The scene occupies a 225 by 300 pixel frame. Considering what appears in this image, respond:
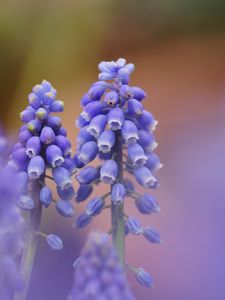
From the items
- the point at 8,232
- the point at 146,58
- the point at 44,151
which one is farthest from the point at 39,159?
the point at 146,58

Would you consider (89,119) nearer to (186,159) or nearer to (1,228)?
(1,228)

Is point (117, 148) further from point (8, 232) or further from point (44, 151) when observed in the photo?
point (8, 232)

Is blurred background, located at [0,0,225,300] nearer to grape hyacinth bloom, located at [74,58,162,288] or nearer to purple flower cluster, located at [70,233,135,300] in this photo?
grape hyacinth bloom, located at [74,58,162,288]

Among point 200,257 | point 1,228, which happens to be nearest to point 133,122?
point 1,228

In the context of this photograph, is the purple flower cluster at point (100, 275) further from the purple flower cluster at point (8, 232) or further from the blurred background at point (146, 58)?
the blurred background at point (146, 58)

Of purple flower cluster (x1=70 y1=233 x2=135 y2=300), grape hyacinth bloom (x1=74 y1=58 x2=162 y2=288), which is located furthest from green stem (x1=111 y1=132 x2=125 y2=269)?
purple flower cluster (x1=70 y1=233 x2=135 y2=300)

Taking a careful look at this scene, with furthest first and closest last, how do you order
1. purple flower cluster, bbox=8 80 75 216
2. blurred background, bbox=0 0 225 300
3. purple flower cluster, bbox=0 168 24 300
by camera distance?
blurred background, bbox=0 0 225 300 < purple flower cluster, bbox=8 80 75 216 < purple flower cluster, bbox=0 168 24 300

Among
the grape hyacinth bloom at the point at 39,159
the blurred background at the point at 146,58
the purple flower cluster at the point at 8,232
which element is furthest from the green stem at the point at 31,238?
the blurred background at the point at 146,58
